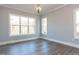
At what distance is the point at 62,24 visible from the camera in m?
1.96

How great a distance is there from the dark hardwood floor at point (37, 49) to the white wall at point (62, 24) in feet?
0.46

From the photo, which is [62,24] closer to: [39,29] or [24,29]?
[39,29]

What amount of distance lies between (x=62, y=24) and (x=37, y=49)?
26.2 inches

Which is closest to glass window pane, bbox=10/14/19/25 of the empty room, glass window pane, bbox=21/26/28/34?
the empty room

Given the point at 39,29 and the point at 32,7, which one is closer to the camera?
the point at 32,7

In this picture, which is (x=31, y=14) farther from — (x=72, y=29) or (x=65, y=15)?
(x=72, y=29)

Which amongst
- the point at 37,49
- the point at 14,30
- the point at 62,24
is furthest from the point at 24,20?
the point at 62,24

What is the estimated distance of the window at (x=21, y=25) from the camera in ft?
6.15

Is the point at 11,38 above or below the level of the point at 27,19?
below

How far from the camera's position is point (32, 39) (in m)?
1.96

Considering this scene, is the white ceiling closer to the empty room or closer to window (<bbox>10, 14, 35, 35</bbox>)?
the empty room
